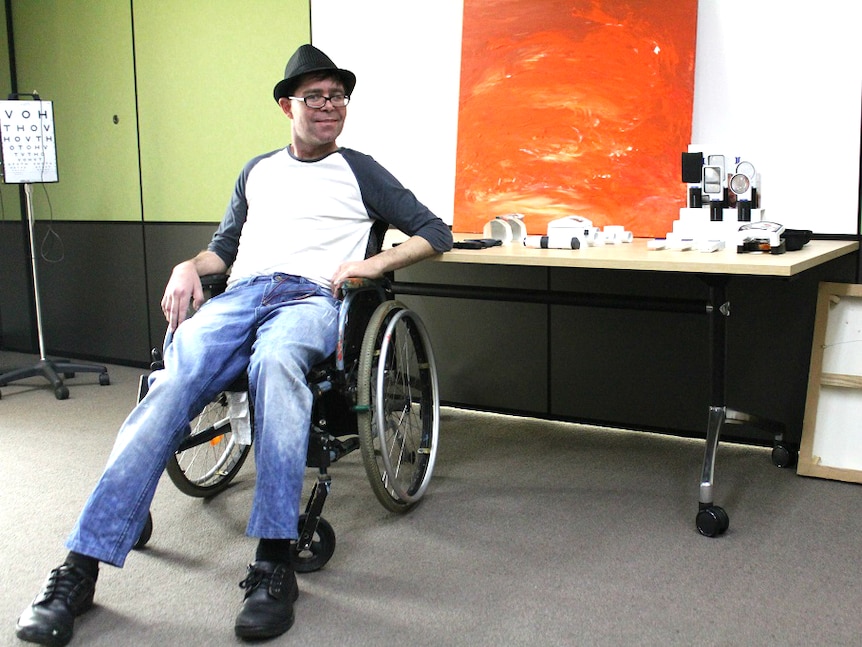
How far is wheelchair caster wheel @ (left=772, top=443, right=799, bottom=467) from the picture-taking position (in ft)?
9.50

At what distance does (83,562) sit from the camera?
1.96m

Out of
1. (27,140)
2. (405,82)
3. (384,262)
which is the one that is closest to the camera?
(384,262)

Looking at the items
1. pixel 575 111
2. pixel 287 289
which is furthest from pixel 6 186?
pixel 575 111

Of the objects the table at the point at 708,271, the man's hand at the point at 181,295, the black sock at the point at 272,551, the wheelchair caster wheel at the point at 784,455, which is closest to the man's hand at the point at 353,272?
the table at the point at 708,271

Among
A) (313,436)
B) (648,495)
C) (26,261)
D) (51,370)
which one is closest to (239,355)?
(313,436)

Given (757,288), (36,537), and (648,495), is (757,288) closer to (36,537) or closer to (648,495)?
(648,495)

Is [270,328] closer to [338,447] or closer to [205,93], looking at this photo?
[338,447]

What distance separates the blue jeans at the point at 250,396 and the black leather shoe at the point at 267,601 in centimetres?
8

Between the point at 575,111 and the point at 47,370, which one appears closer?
the point at 575,111

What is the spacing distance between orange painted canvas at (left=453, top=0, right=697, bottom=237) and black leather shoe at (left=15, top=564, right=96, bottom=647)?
6.26ft

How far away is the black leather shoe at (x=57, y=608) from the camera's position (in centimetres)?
187

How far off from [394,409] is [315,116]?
0.84 meters

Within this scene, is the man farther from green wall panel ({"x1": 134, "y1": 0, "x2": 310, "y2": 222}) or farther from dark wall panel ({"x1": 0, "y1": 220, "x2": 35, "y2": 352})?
dark wall panel ({"x1": 0, "y1": 220, "x2": 35, "y2": 352})

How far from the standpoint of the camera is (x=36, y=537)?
2475mm
